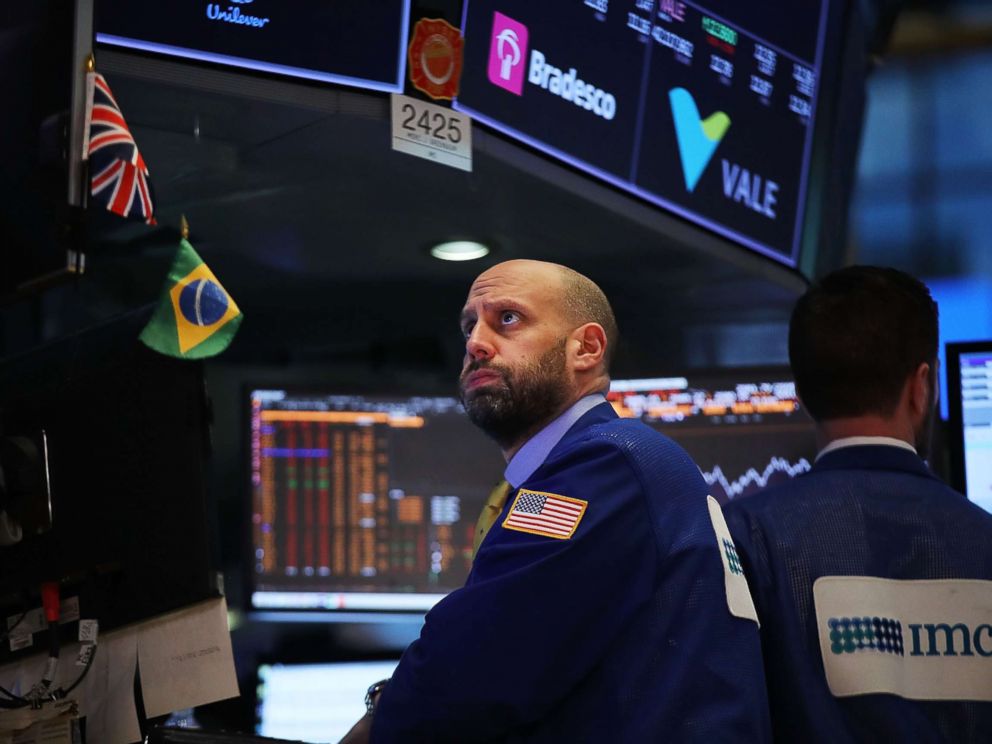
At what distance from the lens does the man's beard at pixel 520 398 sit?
1.93 meters

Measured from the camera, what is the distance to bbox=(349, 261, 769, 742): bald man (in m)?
1.57

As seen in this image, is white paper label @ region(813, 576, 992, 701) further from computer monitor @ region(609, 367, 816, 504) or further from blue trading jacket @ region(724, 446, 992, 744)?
computer monitor @ region(609, 367, 816, 504)

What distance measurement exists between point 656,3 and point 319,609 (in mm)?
1703

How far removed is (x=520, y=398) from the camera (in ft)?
6.33

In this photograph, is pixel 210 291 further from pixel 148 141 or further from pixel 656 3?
pixel 656 3

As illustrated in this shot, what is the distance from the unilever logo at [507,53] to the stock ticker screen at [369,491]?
3.23 ft

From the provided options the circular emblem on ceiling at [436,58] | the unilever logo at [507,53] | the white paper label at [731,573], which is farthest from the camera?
the unilever logo at [507,53]

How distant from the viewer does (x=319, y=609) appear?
349 cm

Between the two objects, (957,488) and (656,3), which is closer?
(957,488)

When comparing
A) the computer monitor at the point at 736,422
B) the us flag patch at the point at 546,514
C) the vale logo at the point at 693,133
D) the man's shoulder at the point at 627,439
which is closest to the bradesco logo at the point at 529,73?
the vale logo at the point at 693,133

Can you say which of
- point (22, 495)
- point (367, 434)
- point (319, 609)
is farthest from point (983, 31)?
point (22, 495)

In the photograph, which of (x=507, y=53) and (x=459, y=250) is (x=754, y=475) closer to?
(x=459, y=250)

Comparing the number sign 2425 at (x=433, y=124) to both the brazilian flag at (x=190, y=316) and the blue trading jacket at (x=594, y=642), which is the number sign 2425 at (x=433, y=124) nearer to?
the brazilian flag at (x=190, y=316)

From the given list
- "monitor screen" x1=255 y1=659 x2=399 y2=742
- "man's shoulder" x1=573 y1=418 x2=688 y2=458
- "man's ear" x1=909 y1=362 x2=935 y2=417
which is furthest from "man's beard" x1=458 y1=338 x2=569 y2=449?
"monitor screen" x1=255 y1=659 x2=399 y2=742
